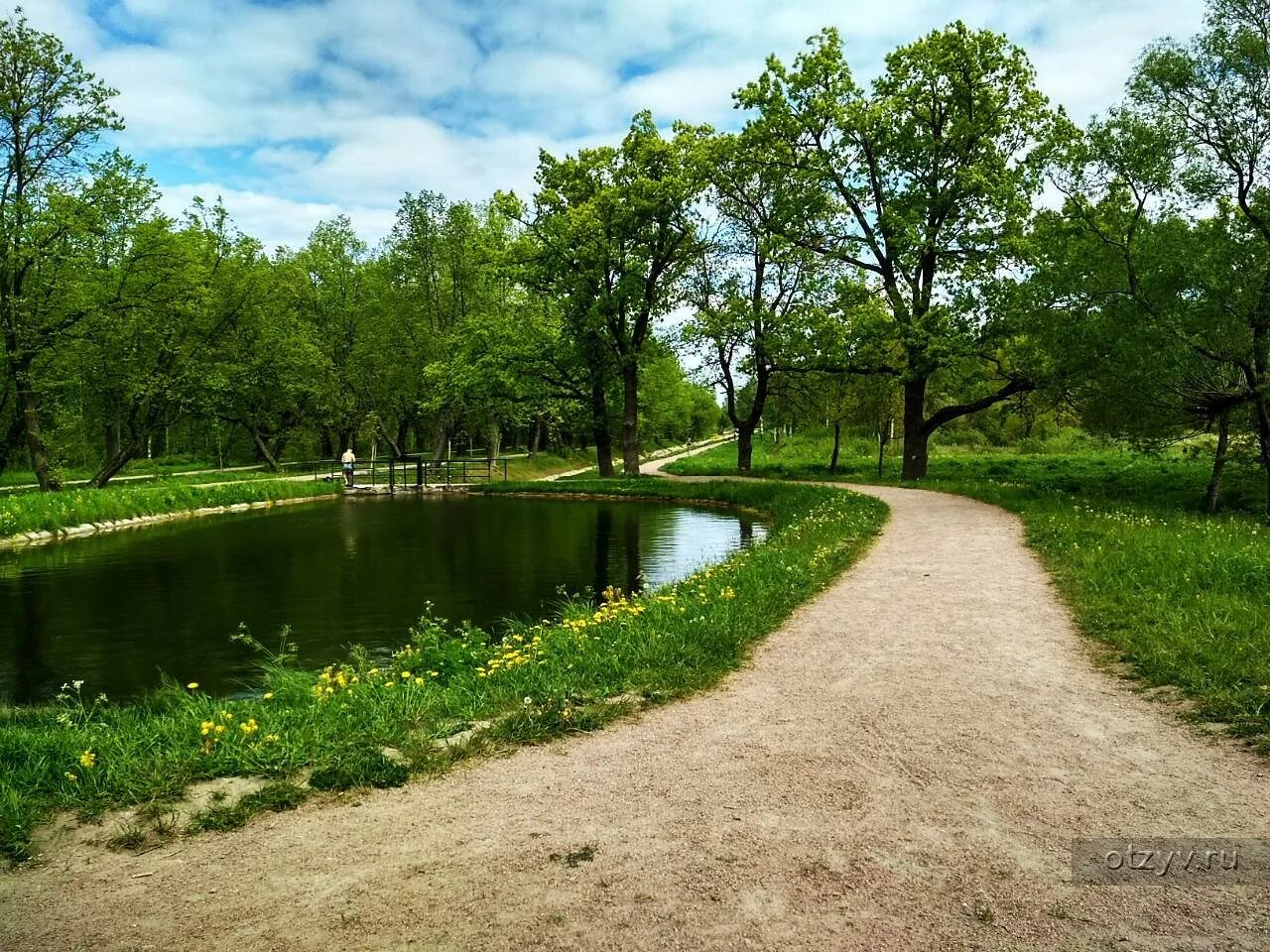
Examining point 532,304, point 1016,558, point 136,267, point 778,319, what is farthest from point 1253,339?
point 136,267

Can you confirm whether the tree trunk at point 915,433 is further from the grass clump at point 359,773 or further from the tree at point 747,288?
the grass clump at point 359,773

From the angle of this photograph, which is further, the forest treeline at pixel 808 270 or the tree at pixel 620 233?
the tree at pixel 620 233

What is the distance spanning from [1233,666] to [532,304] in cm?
4160

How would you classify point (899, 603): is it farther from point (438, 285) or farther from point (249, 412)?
point (249, 412)

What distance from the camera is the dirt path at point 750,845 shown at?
3484mm

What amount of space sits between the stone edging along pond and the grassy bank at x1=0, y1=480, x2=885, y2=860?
53.1 feet

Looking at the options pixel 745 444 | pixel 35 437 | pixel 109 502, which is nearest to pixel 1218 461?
pixel 745 444

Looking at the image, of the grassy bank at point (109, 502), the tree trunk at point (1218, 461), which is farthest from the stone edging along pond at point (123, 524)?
the tree trunk at point (1218, 461)

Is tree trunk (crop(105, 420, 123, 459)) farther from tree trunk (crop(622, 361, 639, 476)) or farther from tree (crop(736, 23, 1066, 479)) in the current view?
tree (crop(736, 23, 1066, 479))

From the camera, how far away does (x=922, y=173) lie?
2930cm

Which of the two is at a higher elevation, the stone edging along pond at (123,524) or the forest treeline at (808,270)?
the forest treeline at (808,270)

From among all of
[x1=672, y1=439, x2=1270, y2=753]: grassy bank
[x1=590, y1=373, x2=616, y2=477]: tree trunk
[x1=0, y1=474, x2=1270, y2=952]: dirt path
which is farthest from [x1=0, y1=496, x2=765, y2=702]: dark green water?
[x1=590, y1=373, x2=616, y2=477]: tree trunk

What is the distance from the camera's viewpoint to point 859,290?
99.1 ft

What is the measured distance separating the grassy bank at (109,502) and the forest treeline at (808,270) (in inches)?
241
